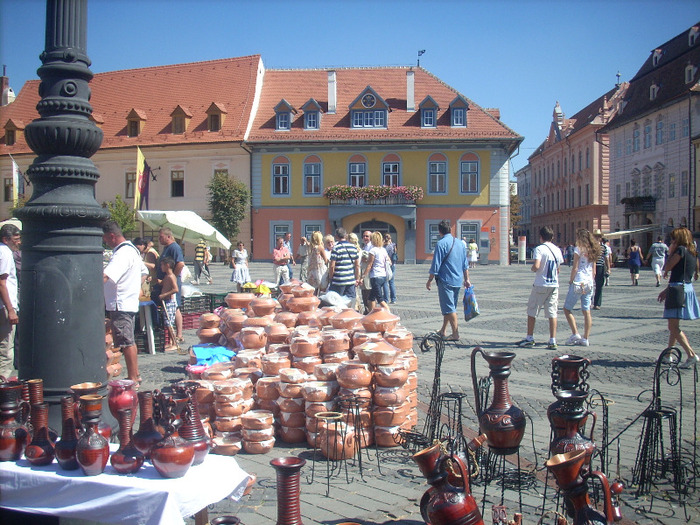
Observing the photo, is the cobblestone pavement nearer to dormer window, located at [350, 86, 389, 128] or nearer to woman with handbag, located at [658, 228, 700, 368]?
woman with handbag, located at [658, 228, 700, 368]

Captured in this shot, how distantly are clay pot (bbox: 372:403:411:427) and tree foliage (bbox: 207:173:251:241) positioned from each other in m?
31.9

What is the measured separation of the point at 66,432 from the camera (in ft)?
10.0

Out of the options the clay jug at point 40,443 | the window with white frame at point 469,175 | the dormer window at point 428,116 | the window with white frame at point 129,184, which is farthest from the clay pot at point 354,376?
the window with white frame at point 129,184

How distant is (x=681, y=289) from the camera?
7609 mm

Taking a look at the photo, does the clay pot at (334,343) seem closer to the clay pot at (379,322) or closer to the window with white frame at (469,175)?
the clay pot at (379,322)

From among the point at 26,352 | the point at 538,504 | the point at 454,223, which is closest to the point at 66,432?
the point at 26,352

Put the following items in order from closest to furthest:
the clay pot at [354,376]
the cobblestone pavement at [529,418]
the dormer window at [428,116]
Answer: the cobblestone pavement at [529,418] → the clay pot at [354,376] → the dormer window at [428,116]

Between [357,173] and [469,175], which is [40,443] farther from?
[469,175]

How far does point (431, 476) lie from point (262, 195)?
35.9 metres

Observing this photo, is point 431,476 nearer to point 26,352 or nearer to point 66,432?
point 66,432

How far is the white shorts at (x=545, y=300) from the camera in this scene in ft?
29.5

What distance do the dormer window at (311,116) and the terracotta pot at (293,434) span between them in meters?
33.7

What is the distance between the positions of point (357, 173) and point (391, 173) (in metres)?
2.13

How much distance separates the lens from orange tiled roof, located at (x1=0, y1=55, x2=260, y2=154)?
38.4 m
